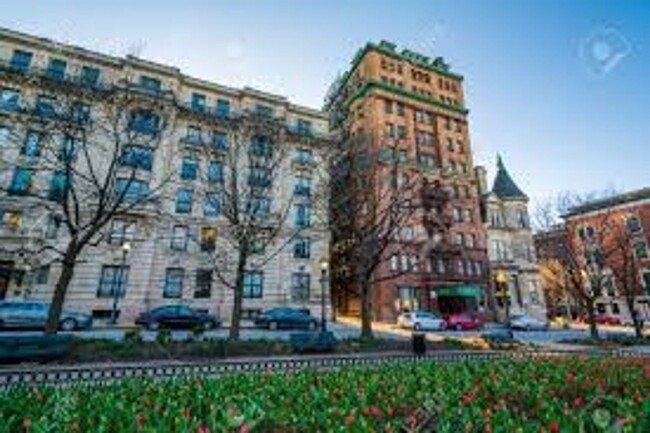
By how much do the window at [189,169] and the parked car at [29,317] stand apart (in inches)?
592

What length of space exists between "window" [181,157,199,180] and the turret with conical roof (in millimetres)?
42667

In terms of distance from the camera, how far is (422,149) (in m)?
52.0

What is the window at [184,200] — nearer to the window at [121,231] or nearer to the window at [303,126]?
the window at [121,231]

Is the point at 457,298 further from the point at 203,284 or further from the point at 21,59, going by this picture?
the point at 21,59

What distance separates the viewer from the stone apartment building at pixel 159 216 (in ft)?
95.0

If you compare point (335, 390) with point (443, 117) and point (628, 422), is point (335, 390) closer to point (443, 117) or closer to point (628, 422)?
point (628, 422)

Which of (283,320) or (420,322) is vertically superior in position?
(283,320)

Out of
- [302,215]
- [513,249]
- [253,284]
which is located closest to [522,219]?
[513,249]

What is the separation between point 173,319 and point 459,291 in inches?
1237

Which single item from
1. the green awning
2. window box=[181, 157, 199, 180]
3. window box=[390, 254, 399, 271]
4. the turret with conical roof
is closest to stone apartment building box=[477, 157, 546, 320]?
the turret with conical roof

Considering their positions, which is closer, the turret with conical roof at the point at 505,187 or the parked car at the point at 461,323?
the parked car at the point at 461,323

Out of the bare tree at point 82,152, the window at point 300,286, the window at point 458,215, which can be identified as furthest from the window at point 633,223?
the bare tree at point 82,152

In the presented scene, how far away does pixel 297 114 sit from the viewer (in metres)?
43.4

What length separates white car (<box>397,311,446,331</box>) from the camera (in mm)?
35094
